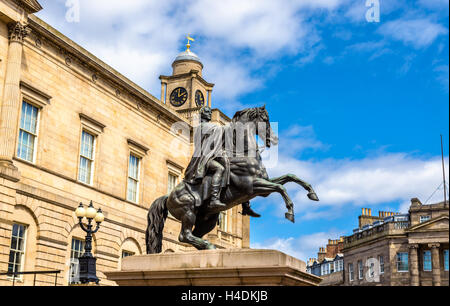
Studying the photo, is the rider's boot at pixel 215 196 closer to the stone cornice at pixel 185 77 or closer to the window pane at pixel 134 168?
the window pane at pixel 134 168

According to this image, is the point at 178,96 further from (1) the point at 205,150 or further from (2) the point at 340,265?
(1) the point at 205,150

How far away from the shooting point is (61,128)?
27500mm

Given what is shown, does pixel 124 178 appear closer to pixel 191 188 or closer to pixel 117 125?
pixel 117 125

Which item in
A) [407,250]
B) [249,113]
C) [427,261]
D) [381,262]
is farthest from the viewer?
[381,262]

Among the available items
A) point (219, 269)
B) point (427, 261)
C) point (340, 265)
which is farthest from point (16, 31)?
point (340, 265)

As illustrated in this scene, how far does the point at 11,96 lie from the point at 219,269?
56.6 ft

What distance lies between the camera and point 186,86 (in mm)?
46500

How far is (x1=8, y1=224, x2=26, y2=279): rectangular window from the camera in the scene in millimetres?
23844

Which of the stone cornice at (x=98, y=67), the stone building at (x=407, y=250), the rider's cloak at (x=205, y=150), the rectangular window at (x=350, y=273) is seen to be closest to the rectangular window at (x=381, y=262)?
the stone building at (x=407, y=250)

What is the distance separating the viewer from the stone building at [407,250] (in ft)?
187

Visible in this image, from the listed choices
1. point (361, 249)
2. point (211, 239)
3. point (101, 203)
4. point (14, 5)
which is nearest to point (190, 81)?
point (211, 239)

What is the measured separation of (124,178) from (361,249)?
128 ft

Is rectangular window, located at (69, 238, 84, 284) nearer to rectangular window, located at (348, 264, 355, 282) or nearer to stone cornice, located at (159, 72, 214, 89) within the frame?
stone cornice, located at (159, 72, 214, 89)
